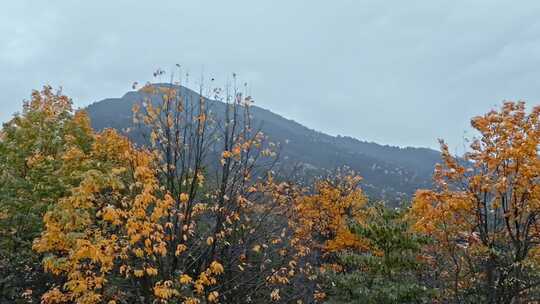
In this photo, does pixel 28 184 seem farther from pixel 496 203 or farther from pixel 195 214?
pixel 496 203

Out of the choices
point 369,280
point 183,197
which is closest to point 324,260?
point 369,280

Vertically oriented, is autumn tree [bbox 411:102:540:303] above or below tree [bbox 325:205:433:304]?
above

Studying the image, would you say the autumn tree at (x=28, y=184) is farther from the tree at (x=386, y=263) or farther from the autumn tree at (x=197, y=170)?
the tree at (x=386, y=263)

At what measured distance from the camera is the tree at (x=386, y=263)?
14773 millimetres

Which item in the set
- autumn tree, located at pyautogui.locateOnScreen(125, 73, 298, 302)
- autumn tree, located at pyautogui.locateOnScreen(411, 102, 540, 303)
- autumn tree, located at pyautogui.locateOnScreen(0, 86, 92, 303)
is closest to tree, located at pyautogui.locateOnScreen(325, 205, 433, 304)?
autumn tree, located at pyautogui.locateOnScreen(411, 102, 540, 303)

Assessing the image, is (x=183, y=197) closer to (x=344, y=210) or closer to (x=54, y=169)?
(x=54, y=169)

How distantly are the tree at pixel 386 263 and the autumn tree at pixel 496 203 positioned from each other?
2294 millimetres

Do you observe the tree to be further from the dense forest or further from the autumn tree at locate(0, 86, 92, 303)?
the autumn tree at locate(0, 86, 92, 303)

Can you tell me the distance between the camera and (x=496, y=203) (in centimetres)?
Answer: 1240

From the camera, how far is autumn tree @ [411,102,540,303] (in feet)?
38.6

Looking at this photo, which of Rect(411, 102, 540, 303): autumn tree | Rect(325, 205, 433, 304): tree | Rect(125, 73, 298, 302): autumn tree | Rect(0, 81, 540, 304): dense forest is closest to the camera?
Rect(0, 81, 540, 304): dense forest

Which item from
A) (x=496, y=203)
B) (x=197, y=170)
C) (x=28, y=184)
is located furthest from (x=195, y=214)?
(x=496, y=203)

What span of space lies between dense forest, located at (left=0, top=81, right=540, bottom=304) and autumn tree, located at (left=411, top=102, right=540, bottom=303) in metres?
0.04

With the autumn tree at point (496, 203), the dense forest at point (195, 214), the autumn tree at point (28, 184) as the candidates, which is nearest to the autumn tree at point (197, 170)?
the dense forest at point (195, 214)
